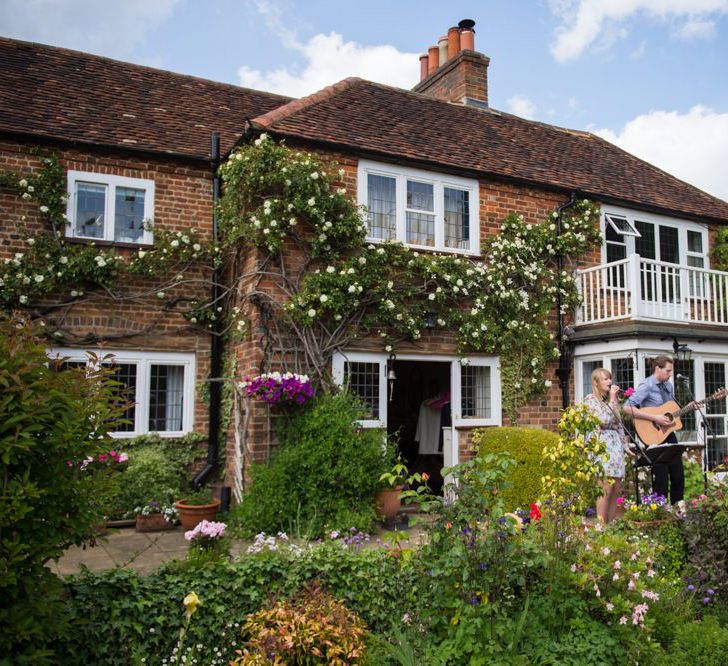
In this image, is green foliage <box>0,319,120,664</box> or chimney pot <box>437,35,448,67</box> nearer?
green foliage <box>0,319,120,664</box>

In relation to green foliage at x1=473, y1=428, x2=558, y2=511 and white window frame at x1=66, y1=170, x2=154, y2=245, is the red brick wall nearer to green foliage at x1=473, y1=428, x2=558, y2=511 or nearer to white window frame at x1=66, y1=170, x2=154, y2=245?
white window frame at x1=66, y1=170, x2=154, y2=245

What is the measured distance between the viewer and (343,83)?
40.9ft

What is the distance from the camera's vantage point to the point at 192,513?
884cm

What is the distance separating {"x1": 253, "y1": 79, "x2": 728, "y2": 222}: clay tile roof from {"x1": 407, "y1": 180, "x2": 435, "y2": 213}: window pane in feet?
1.32

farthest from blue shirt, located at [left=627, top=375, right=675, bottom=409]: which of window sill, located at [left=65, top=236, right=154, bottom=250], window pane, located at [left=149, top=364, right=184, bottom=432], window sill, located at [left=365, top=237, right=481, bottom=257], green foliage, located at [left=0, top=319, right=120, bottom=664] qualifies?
window sill, located at [left=65, top=236, right=154, bottom=250]

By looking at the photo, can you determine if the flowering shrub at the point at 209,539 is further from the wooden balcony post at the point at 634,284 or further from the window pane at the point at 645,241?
the window pane at the point at 645,241

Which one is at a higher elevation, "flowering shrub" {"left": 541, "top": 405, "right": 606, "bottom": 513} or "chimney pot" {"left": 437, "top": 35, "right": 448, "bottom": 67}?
"chimney pot" {"left": 437, "top": 35, "right": 448, "bottom": 67}

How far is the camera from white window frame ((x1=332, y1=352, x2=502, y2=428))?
9.73 meters

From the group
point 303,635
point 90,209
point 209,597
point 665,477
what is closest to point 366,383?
point 665,477

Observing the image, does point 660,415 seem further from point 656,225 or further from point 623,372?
point 656,225

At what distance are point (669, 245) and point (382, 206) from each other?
6.86 m

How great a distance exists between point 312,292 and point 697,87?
19.4ft

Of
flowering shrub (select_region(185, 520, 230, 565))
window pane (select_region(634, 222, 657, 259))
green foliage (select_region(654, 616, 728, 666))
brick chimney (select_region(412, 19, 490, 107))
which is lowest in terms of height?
green foliage (select_region(654, 616, 728, 666))

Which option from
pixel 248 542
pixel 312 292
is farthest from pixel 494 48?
pixel 248 542
